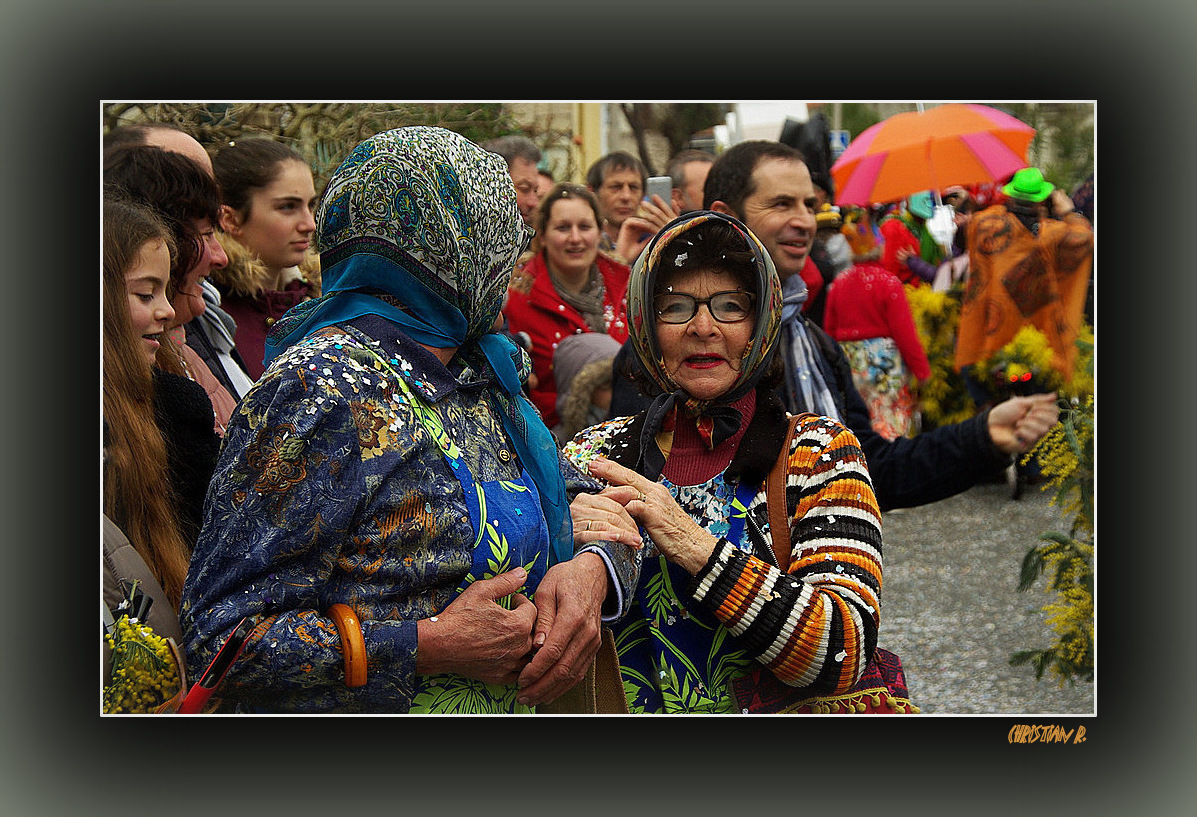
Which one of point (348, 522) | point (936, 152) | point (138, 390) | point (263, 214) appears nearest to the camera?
point (348, 522)

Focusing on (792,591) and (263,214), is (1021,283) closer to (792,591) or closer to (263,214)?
(263,214)

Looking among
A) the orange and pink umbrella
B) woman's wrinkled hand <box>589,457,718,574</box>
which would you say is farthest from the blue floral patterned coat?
the orange and pink umbrella

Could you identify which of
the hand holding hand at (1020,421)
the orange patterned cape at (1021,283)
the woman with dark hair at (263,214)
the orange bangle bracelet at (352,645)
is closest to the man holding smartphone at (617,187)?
the orange patterned cape at (1021,283)

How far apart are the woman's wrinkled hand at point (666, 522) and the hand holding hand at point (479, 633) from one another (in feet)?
1.10

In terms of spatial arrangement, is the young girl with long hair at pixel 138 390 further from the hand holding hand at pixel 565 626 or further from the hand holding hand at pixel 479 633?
the hand holding hand at pixel 565 626

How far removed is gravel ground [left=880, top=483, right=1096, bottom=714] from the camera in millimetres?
4555

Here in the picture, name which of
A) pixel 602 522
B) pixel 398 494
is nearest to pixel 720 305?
pixel 602 522

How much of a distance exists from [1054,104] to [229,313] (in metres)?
2.70

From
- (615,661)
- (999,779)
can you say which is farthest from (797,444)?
(999,779)

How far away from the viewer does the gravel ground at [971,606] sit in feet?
14.9

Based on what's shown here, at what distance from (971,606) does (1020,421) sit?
12.4ft

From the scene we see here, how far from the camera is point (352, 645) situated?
190cm
